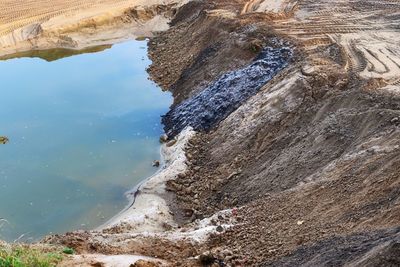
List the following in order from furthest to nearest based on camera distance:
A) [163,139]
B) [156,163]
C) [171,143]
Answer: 1. [163,139]
2. [171,143]
3. [156,163]

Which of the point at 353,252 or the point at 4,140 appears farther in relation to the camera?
the point at 4,140

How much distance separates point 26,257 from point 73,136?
9522 mm

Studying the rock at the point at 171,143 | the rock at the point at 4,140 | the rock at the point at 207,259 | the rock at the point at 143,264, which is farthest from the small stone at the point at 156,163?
the rock at the point at 143,264

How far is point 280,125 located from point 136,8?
50.4 ft

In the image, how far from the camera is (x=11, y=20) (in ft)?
79.9

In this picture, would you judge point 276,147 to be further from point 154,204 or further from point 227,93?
point 227,93

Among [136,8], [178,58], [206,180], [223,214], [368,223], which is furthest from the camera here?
[136,8]

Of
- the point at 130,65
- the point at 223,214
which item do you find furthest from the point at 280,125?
the point at 130,65

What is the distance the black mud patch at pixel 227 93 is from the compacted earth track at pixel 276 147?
0.14ft

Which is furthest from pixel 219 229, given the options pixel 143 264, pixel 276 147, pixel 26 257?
pixel 26 257

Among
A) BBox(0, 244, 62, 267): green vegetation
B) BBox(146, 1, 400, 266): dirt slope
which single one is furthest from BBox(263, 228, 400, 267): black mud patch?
BBox(0, 244, 62, 267): green vegetation

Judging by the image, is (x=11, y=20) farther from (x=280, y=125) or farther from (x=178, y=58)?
(x=280, y=125)

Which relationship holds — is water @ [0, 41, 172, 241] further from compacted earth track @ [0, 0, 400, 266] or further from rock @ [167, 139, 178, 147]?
compacted earth track @ [0, 0, 400, 266]

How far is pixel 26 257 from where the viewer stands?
6766 millimetres
